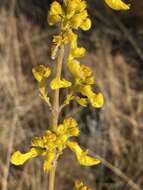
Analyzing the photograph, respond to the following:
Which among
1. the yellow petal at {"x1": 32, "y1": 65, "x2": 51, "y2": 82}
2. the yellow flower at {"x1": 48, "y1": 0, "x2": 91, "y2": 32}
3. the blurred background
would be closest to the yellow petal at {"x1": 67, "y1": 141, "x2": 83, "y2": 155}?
the yellow petal at {"x1": 32, "y1": 65, "x2": 51, "y2": 82}

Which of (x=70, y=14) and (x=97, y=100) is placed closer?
(x=70, y=14)

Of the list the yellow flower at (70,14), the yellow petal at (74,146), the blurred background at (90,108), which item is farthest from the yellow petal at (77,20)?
the blurred background at (90,108)

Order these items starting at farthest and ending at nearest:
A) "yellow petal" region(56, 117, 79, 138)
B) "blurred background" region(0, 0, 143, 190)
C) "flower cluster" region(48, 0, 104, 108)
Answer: "blurred background" region(0, 0, 143, 190)
"yellow petal" region(56, 117, 79, 138)
"flower cluster" region(48, 0, 104, 108)

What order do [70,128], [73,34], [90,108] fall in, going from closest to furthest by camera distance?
1. [73,34]
2. [70,128]
3. [90,108]

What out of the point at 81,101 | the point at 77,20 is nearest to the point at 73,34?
the point at 77,20

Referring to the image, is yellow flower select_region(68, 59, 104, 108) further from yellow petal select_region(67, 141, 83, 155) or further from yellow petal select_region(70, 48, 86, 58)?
yellow petal select_region(67, 141, 83, 155)

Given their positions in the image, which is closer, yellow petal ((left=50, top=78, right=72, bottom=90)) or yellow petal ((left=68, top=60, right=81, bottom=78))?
yellow petal ((left=50, top=78, right=72, bottom=90))

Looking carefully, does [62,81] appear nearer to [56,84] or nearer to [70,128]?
[56,84]

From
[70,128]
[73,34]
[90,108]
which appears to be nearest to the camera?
[73,34]

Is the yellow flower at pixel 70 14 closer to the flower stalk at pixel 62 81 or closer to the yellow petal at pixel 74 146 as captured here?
the flower stalk at pixel 62 81
